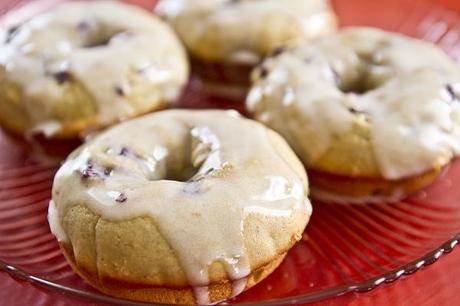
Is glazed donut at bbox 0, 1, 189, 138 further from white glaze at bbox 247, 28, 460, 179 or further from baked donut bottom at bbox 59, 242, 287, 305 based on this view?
baked donut bottom at bbox 59, 242, 287, 305

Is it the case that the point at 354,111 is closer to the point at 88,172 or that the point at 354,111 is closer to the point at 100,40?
the point at 88,172

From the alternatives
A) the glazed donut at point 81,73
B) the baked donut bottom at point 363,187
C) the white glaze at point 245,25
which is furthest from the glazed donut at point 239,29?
the baked donut bottom at point 363,187

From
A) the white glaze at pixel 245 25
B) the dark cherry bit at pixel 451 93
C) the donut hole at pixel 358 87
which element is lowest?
the white glaze at pixel 245 25

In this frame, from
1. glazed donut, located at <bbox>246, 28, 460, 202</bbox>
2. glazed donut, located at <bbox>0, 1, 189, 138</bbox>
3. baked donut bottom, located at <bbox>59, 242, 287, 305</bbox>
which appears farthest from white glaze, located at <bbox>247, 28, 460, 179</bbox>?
baked donut bottom, located at <bbox>59, 242, 287, 305</bbox>

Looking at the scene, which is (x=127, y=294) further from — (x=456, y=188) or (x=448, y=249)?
(x=456, y=188)

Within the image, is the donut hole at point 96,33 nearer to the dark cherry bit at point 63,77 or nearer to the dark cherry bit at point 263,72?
the dark cherry bit at point 63,77

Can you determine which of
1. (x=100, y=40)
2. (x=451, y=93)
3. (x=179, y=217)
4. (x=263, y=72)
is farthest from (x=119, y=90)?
(x=451, y=93)

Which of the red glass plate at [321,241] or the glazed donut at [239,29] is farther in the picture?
the glazed donut at [239,29]
